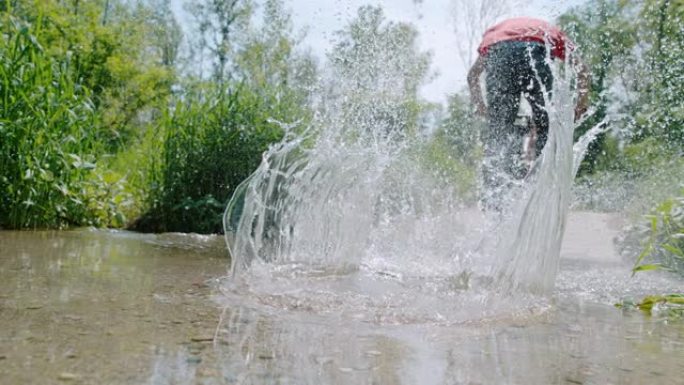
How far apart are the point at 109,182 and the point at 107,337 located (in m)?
4.98

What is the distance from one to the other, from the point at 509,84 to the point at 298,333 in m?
3.22

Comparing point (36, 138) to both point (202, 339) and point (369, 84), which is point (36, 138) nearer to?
point (369, 84)

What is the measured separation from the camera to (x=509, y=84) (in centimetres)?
449

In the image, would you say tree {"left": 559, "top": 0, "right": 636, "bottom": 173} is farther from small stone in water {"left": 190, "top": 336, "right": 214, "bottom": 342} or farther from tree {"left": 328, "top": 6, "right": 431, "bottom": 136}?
small stone in water {"left": 190, "top": 336, "right": 214, "bottom": 342}

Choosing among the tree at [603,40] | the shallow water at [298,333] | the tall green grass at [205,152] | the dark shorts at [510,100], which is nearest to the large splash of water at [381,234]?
the shallow water at [298,333]

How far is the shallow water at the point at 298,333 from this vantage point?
4.59 feet

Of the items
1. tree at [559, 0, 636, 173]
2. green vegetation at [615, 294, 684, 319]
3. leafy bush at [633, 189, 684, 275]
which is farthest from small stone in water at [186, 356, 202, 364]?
tree at [559, 0, 636, 173]

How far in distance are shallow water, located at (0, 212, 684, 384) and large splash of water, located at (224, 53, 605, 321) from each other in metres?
0.04

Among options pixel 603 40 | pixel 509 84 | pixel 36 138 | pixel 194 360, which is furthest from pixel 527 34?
pixel 603 40

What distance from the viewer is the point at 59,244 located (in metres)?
4.06

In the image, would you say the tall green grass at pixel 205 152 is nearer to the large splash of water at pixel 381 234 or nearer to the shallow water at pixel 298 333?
the large splash of water at pixel 381 234

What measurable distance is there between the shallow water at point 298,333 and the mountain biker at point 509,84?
1456 millimetres

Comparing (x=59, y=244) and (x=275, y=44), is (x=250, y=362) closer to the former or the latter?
(x=59, y=244)

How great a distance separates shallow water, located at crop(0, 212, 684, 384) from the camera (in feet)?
4.59
